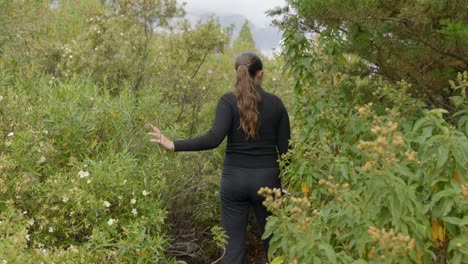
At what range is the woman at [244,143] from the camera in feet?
13.4

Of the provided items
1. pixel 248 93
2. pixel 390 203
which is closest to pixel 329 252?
pixel 390 203

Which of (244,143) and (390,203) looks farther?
(244,143)

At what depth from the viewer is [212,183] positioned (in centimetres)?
566

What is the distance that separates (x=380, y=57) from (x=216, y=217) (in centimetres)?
235

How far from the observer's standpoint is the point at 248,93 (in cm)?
408

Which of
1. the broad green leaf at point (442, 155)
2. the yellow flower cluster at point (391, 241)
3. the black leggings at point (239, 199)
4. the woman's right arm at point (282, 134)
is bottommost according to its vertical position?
the black leggings at point (239, 199)

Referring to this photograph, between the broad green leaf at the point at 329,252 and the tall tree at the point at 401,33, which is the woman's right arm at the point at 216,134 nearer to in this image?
the tall tree at the point at 401,33

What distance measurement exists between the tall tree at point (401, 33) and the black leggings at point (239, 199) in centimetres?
121

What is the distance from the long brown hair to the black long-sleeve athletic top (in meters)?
0.06

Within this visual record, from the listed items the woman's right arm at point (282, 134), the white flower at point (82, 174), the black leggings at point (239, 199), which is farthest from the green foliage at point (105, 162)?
the woman's right arm at point (282, 134)

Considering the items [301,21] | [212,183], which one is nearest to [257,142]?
[301,21]

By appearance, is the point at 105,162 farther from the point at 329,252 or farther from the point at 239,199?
the point at 329,252

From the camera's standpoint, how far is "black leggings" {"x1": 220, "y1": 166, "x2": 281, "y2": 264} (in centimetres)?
409

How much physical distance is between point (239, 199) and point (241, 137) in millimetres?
453
